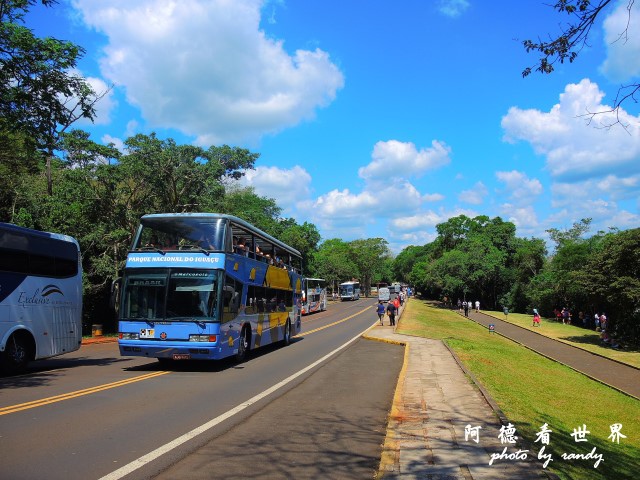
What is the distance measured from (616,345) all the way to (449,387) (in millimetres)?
26897

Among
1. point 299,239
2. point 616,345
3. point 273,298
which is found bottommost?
point 616,345

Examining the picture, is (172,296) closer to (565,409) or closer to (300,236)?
(565,409)

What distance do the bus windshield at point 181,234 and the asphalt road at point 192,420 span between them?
321cm

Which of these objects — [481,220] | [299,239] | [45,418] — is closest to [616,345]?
[45,418]

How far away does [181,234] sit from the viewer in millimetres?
13148

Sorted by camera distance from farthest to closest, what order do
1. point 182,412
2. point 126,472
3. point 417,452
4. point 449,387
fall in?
point 449,387 < point 182,412 < point 417,452 < point 126,472

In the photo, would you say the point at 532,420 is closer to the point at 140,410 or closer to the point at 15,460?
the point at 140,410

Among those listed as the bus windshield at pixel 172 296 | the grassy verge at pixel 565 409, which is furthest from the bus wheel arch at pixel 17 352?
the grassy verge at pixel 565 409

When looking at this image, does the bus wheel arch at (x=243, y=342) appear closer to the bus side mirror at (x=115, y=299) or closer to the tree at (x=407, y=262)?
the bus side mirror at (x=115, y=299)

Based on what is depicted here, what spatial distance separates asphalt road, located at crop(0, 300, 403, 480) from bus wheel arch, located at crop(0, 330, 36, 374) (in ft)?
1.61

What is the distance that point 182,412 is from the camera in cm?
779

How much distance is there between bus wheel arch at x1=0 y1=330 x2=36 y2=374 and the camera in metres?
11.7

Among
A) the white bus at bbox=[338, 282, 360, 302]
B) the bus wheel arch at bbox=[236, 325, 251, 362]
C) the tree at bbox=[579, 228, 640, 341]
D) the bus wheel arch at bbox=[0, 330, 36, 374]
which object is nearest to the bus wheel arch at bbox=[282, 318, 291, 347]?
the bus wheel arch at bbox=[236, 325, 251, 362]

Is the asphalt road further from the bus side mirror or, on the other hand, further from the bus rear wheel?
the bus side mirror
